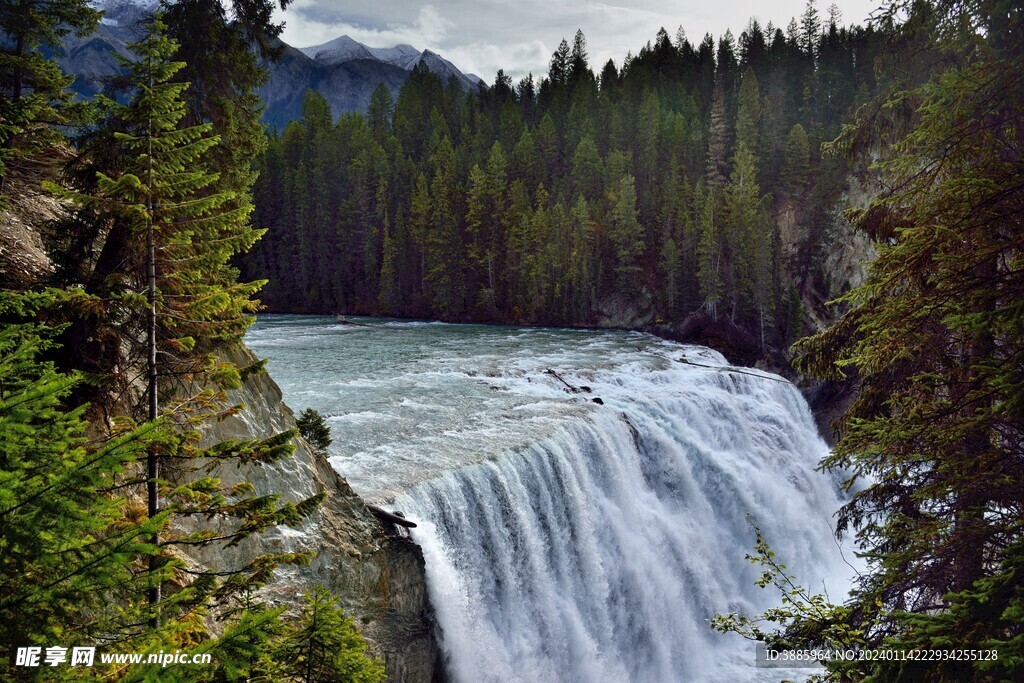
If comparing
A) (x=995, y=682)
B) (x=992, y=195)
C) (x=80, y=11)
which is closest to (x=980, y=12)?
(x=992, y=195)

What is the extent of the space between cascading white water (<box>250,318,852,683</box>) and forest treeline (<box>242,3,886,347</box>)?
25107 millimetres

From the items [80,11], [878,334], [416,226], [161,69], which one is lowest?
[878,334]

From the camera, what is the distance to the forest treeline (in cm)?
4747

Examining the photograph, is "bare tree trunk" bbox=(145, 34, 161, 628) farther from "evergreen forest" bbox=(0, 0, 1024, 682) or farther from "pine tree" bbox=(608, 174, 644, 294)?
"pine tree" bbox=(608, 174, 644, 294)

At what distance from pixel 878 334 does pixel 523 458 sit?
9.06 meters

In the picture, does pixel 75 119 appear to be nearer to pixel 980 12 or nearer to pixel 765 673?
pixel 980 12

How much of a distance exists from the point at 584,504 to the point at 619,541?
1.35 m

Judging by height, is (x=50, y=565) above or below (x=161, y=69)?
below

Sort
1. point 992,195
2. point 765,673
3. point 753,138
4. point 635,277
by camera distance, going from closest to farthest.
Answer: point 992,195
point 765,673
point 635,277
point 753,138

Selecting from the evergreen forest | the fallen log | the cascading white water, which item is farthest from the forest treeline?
the fallen log

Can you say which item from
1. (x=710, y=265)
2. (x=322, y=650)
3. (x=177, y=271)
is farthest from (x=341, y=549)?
(x=710, y=265)

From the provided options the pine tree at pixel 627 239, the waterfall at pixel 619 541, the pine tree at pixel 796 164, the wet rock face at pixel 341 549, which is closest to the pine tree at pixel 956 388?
the waterfall at pixel 619 541

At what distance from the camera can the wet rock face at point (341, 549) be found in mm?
8523

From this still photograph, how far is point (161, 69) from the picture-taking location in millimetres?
4816
